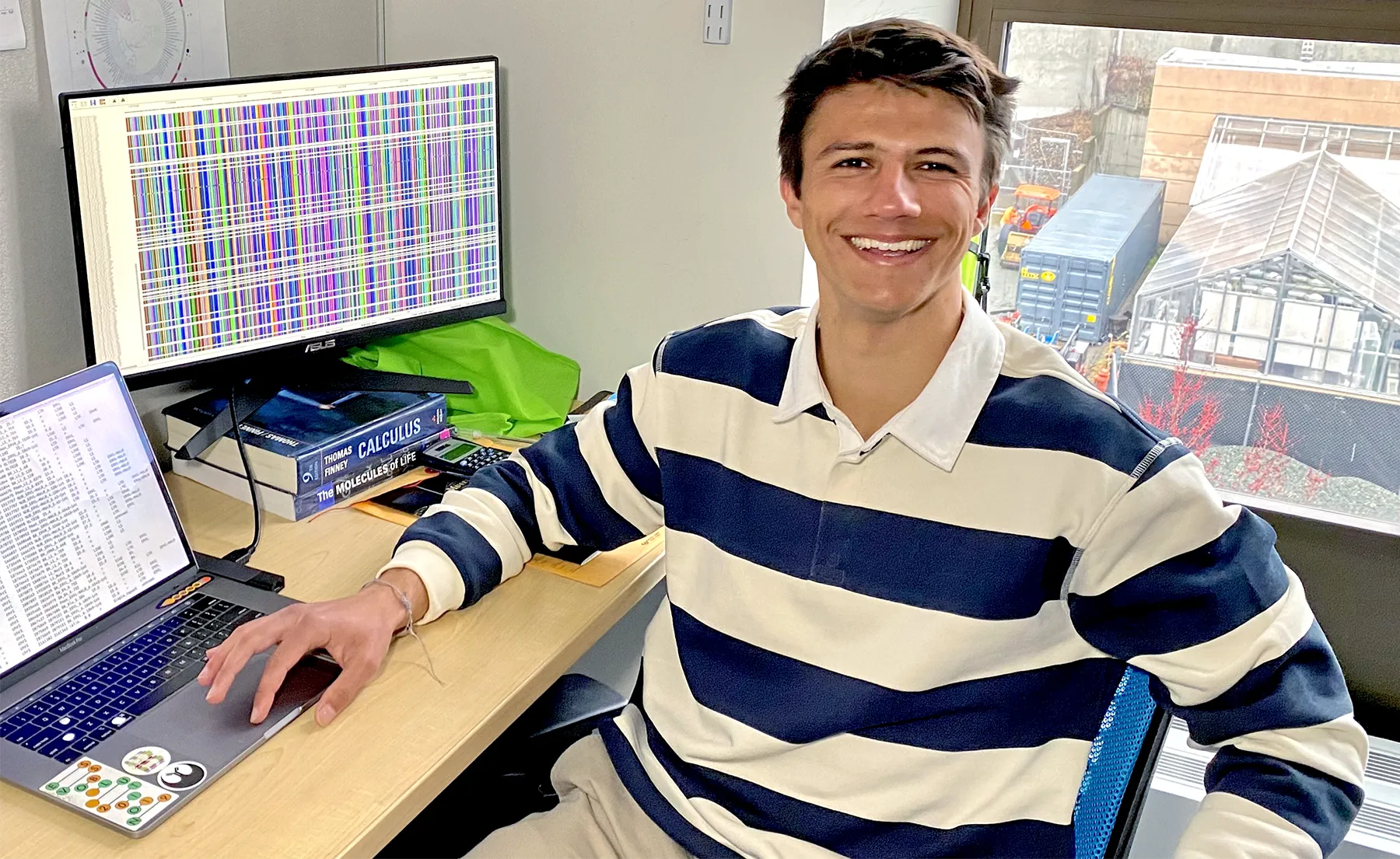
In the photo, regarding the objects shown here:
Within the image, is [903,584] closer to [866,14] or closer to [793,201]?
[793,201]

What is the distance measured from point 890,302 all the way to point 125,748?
0.81m

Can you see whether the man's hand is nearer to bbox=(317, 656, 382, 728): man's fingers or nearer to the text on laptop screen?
bbox=(317, 656, 382, 728): man's fingers

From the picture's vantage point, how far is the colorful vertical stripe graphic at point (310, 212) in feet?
5.16

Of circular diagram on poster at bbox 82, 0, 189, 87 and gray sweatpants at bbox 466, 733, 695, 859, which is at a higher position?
circular diagram on poster at bbox 82, 0, 189, 87

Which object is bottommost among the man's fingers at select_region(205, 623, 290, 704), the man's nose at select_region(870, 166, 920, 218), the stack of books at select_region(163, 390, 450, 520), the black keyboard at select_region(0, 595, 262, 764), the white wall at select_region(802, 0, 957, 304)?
the black keyboard at select_region(0, 595, 262, 764)

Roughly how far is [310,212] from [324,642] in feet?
2.18

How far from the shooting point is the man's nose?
1260mm

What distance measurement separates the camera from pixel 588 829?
1.36 metres

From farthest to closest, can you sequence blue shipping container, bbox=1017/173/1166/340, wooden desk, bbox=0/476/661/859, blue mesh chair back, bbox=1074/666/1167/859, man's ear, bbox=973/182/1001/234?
blue shipping container, bbox=1017/173/1166/340
man's ear, bbox=973/182/1001/234
blue mesh chair back, bbox=1074/666/1167/859
wooden desk, bbox=0/476/661/859

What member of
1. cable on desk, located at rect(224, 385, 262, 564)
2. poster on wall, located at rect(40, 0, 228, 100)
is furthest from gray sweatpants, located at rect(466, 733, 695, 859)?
poster on wall, located at rect(40, 0, 228, 100)

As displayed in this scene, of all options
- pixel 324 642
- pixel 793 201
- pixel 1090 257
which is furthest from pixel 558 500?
pixel 1090 257

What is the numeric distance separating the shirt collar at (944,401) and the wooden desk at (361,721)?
1.17 ft

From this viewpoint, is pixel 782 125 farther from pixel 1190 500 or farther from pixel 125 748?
pixel 125 748

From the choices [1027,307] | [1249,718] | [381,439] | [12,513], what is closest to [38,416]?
[12,513]
